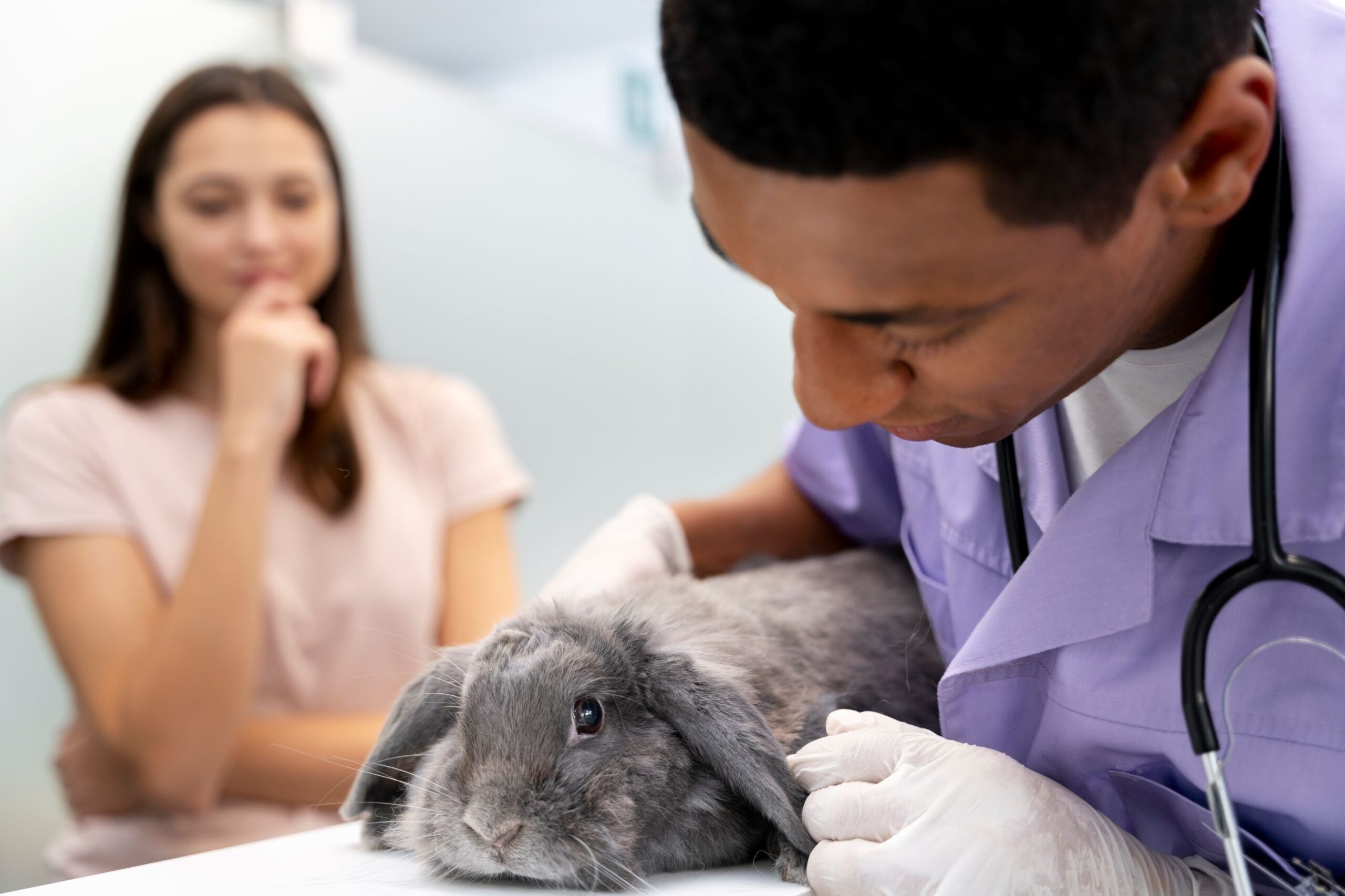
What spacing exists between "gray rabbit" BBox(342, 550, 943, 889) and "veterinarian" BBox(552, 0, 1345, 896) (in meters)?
0.06

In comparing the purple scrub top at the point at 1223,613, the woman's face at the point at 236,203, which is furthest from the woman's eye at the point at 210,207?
the purple scrub top at the point at 1223,613

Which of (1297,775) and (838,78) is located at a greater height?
(838,78)

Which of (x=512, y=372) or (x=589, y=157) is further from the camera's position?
(x=589, y=157)

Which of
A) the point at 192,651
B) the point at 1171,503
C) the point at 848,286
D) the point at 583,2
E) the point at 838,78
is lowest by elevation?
the point at 192,651

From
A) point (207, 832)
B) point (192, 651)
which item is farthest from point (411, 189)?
point (207, 832)

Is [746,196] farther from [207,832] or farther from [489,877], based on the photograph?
[207,832]

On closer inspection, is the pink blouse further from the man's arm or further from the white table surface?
the white table surface

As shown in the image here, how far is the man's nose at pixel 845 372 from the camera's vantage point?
0.59 meters

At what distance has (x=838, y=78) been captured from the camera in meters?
0.47

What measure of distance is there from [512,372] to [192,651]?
3.93 feet

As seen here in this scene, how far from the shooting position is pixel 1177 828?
69 centimetres

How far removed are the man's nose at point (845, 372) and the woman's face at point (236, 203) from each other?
4.63 ft

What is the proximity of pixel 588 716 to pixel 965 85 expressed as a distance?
442 mm

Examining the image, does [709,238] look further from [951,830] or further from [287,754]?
[287,754]
